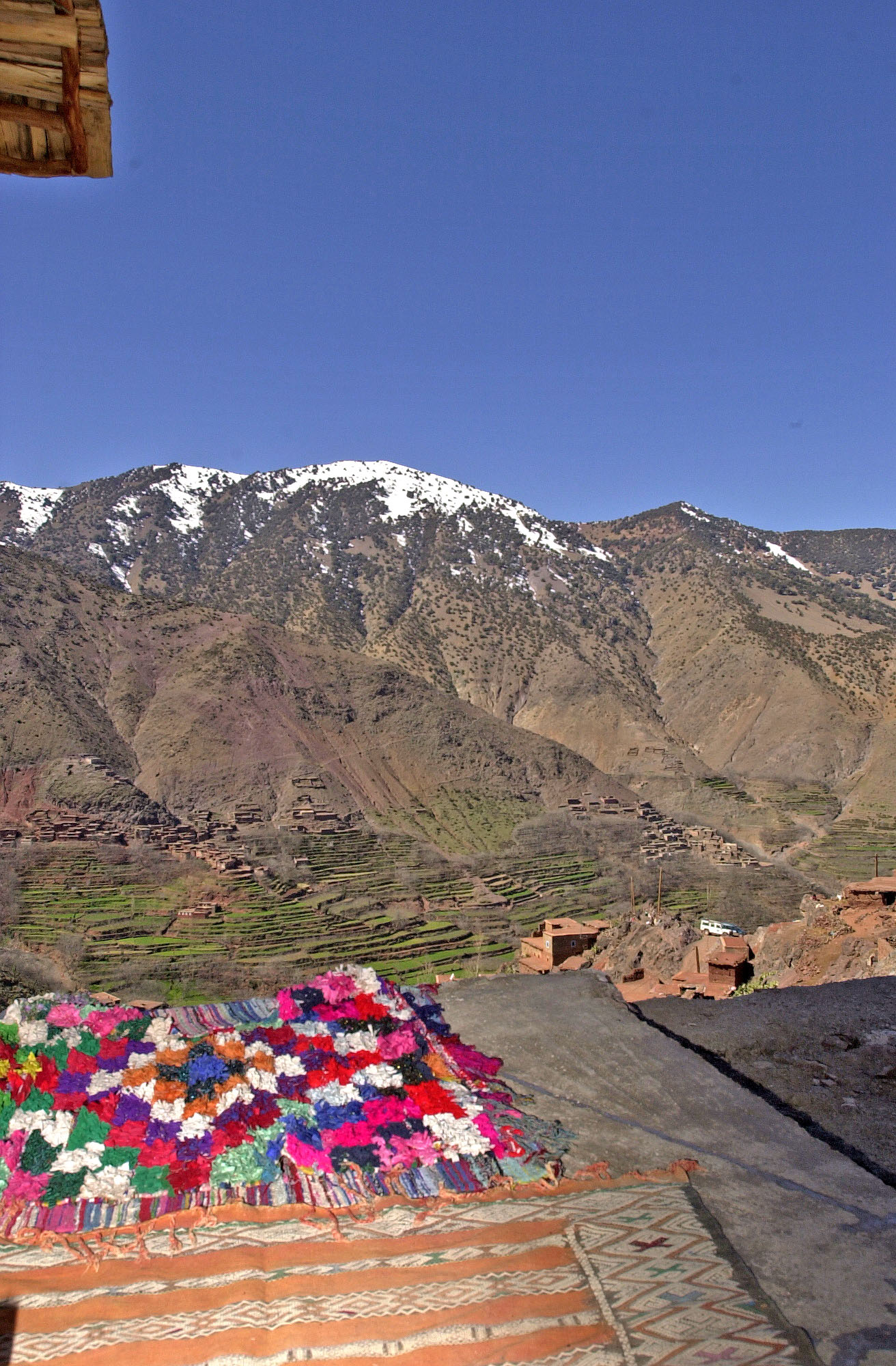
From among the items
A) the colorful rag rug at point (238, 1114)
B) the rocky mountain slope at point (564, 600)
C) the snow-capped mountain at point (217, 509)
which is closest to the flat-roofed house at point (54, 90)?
the colorful rag rug at point (238, 1114)

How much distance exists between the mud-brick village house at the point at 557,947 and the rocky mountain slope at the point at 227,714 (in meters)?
15.0

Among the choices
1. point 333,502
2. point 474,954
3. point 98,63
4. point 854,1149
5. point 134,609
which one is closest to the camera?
point 98,63

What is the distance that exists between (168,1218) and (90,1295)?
0.64 metres

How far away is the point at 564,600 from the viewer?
67125 mm

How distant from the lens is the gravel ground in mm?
6082

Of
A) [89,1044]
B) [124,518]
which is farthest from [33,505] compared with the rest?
[89,1044]

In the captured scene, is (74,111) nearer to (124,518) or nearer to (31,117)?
(31,117)

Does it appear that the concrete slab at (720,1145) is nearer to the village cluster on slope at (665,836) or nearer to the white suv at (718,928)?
the white suv at (718,928)

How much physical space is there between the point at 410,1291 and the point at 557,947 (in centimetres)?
1688

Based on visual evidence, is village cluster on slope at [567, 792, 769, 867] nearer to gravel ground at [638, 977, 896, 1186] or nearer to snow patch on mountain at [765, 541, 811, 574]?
gravel ground at [638, 977, 896, 1186]

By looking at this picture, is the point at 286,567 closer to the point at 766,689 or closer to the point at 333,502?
the point at 333,502

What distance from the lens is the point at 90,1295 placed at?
379 centimetres

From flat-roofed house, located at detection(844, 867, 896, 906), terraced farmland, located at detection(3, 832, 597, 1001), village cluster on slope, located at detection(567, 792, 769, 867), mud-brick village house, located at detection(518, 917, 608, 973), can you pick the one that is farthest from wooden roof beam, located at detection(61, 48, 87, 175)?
village cluster on slope, located at detection(567, 792, 769, 867)

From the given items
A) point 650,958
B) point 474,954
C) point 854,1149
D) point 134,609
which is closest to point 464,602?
point 134,609
